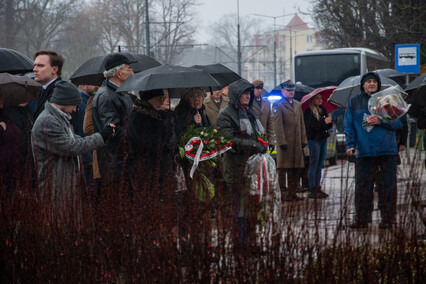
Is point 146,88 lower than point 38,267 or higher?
higher

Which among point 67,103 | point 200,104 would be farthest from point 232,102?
point 67,103

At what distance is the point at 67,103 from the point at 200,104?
7.93 feet

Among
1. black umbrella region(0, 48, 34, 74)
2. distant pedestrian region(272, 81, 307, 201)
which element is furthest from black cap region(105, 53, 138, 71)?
distant pedestrian region(272, 81, 307, 201)

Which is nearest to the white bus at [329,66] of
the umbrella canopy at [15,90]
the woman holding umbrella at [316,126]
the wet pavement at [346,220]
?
the woman holding umbrella at [316,126]

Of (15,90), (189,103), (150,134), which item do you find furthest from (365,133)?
(15,90)

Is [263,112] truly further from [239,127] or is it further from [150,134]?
[150,134]

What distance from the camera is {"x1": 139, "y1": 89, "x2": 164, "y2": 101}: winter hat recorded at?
6263mm

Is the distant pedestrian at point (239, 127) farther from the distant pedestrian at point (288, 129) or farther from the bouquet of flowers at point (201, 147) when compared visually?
the distant pedestrian at point (288, 129)

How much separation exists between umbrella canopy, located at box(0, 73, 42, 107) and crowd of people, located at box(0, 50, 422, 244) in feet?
0.40

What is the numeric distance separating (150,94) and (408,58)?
1185 cm

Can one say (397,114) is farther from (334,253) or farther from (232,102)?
(334,253)

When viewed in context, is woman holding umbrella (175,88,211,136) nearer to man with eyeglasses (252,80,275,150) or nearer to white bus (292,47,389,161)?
man with eyeglasses (252,80,275,150)

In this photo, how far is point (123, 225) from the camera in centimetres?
399

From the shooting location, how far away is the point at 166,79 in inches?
251
